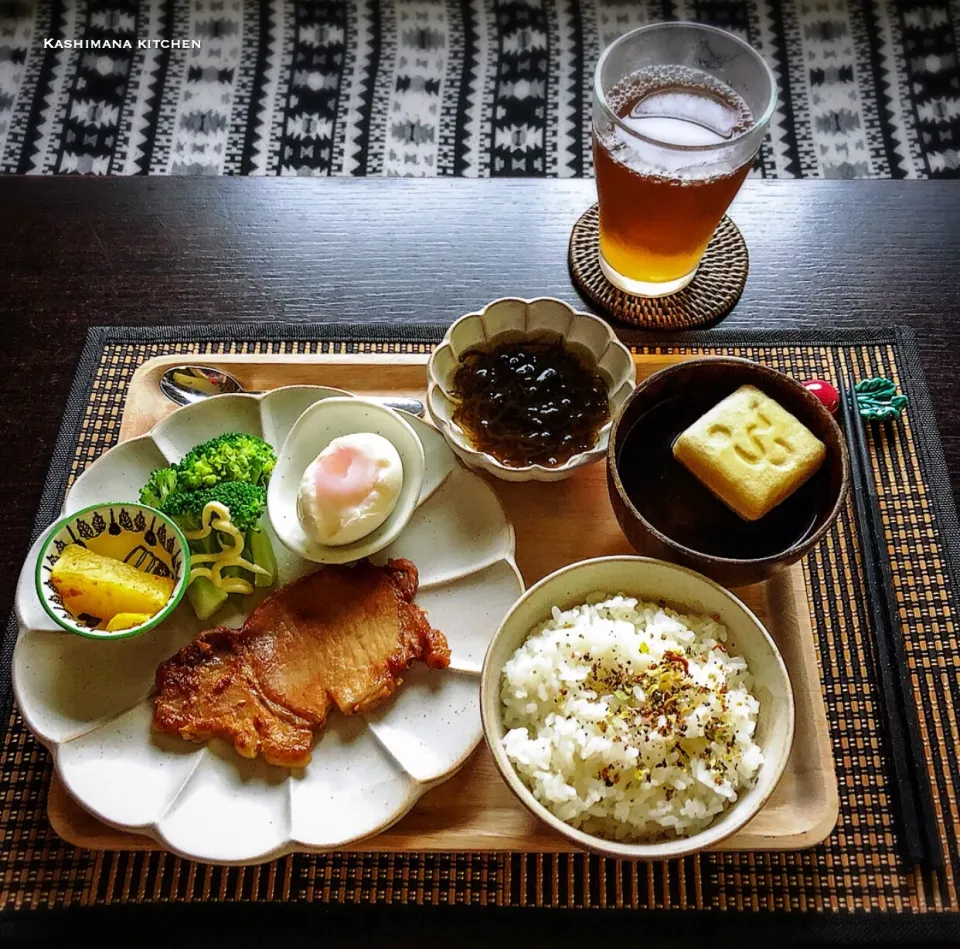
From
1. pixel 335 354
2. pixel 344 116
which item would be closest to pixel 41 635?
pixel 335 354

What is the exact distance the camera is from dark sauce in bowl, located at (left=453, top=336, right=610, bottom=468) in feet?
7.14

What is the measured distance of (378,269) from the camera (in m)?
2.65

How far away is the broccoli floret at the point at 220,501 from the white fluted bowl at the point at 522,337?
47 cm

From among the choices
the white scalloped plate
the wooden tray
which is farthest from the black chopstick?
the white scalloped plate

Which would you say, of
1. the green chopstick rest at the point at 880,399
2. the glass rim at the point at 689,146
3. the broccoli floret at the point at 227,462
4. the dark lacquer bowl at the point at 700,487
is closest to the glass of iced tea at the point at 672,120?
the glass rim at the point at 689,146

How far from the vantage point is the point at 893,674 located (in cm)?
202

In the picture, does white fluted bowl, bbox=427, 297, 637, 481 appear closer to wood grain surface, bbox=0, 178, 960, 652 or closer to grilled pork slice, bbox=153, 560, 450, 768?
wood grain surface, bbox=0, 178, 960, 652

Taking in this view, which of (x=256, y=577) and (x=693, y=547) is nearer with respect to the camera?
(x=693, y=547)

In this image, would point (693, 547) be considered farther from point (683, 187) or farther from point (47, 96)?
point (47, 96)

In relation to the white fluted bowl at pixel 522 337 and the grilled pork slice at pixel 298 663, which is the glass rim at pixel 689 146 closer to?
the white fluted bowl at pixel 522 337

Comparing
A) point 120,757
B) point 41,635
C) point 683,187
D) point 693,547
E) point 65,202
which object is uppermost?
point 683,187

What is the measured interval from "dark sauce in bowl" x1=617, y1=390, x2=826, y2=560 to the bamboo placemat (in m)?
0.27

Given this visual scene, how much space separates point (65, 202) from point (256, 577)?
1481 millimetres

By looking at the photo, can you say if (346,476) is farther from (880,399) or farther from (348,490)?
(880,399)
